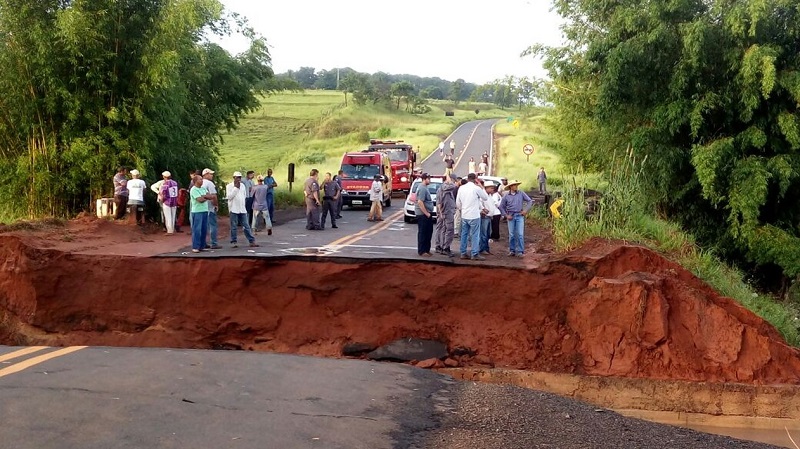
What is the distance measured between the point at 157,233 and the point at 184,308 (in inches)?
190

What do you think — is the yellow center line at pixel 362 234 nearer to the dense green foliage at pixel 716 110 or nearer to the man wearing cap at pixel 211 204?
the man wearing cap at pixel 211 204

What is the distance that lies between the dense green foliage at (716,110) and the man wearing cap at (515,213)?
7.33 meters

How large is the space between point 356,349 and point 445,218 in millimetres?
3120

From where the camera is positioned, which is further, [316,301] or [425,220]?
[425,220]

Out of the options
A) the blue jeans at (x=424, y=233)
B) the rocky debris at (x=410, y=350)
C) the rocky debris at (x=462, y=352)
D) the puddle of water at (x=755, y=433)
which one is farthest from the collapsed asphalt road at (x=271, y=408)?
the blue jeans at (x=424, y=233)

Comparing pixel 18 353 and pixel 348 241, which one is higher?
pixel 348 241

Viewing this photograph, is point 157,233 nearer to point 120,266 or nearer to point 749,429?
point 120,266

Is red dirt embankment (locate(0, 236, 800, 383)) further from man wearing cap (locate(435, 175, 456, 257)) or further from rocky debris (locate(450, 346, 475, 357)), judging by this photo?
man wearing cap (locate(435, 175, 456, 257))

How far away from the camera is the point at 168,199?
59.4 ft

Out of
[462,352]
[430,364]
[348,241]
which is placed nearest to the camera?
[430,364]

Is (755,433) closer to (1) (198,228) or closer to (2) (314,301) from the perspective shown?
(2) (314,301)

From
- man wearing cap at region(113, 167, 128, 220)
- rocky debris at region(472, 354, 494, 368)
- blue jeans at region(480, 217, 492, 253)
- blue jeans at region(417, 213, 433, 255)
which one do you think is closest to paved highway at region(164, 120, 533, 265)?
blue jeans at region(417, 213, 433, 255)

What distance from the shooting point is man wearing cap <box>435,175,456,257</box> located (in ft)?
48.5

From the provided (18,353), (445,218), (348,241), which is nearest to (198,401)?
(18,353)
